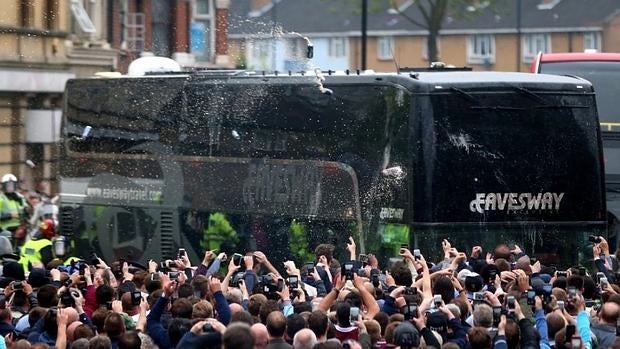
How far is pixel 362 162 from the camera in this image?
18109 millimetres

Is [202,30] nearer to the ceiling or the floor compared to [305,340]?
nearer to the ceiling

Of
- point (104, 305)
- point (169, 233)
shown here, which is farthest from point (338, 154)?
point (104, 305)

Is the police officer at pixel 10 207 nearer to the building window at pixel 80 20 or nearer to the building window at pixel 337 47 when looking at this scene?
the building window at pixel 80 20

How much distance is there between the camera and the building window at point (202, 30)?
48.0 m

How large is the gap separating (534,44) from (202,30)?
139 ft

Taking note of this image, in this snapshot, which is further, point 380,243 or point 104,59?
point 104,59

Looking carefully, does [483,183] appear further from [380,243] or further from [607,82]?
[607,82]

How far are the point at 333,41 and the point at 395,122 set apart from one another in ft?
244

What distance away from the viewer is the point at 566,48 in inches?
3415

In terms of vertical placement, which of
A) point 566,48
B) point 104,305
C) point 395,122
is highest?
point 566,48

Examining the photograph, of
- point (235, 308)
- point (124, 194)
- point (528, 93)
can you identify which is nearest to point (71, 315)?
point (235, 308)

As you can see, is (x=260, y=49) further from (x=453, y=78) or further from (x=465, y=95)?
(x=465, y=95)

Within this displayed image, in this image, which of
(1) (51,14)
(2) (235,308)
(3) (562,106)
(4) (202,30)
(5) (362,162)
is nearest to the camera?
(2) (235,308)

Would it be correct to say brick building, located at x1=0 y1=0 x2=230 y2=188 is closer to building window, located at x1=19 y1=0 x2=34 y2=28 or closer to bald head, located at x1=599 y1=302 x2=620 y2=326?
building window, located at x1=19 y1=0 x2=34 y2=28
